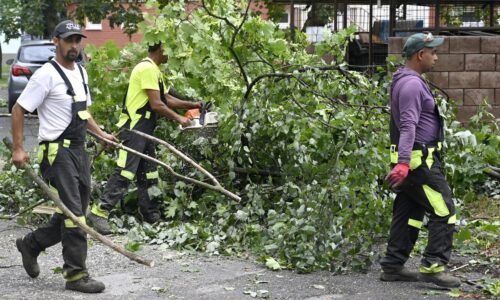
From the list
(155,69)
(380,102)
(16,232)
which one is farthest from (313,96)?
(16,232)

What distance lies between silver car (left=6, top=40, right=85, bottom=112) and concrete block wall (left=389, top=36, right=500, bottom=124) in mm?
11081

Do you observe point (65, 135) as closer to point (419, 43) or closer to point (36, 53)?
point (419, 43)

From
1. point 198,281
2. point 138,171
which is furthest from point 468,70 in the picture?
point 198,281

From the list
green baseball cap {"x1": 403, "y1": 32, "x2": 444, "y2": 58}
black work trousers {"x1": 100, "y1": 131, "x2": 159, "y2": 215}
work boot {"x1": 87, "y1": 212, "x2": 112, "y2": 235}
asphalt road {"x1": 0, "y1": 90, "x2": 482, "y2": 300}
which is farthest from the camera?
black work trousers {"x1": 100, "y1": 131, "x2": 159, "y2": 215}

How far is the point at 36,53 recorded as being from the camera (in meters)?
22.6

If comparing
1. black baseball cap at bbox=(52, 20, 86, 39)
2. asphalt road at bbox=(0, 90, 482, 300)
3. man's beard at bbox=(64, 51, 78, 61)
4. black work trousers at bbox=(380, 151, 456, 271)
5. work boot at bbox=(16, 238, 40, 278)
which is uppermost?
black baseball cap at bbox=(52, 20, 86, 39)

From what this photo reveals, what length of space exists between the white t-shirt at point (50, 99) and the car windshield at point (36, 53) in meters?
15.8

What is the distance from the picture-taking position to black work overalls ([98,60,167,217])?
9.01 m

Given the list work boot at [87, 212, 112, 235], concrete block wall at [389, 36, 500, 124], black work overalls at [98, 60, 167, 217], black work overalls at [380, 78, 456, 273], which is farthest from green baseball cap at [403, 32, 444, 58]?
concrete block wall at [389, 36, 500, 124]

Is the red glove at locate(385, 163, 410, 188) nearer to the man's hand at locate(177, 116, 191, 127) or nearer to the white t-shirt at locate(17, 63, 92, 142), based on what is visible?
the white t-shirt at locate(17, 63, 92, 142)

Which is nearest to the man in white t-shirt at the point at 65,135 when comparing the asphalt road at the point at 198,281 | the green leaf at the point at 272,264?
the asphalt road at the point at 198,281

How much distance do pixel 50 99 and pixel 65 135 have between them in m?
0.26

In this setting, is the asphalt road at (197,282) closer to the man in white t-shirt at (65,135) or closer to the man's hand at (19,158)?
the man in white t-shirt at (65,135)

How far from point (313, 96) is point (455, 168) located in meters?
1.56
